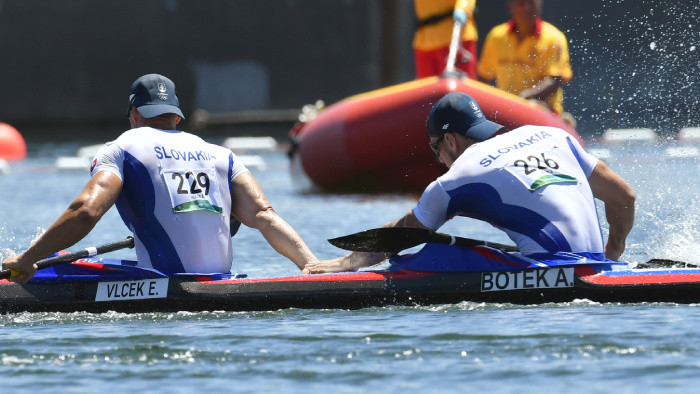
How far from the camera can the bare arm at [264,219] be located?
23.2 feet

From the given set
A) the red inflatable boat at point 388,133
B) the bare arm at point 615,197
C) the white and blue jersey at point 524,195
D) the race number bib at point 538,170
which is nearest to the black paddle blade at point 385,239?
the white and blue jersey at point 524,195

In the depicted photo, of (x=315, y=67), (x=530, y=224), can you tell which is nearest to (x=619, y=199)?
(x=530, y=224)

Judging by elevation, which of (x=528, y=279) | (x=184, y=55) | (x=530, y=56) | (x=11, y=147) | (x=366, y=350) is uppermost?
(x=530, y=56)

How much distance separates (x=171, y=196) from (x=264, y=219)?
576 millimetres

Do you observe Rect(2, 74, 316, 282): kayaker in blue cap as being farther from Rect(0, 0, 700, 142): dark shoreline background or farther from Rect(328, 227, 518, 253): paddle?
Rect(0, 0, 700, 142): dark shoreline background

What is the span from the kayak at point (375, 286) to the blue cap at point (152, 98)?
81 cm

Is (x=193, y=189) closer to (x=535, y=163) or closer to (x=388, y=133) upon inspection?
(x=535, y=163)

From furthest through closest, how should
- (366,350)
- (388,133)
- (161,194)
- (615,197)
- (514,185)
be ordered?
1. (388,133)
2. (615,197)
3. (161,194)
4. (514,185)
5. (366,350)

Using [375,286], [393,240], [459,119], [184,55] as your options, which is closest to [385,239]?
[393,240]

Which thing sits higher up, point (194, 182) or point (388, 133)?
point (194, 182)

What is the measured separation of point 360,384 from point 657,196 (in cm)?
583

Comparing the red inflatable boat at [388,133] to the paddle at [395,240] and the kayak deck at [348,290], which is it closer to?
the paddle at [395,240]

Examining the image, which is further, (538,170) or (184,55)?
(184,55)

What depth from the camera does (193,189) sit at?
6.82 m
